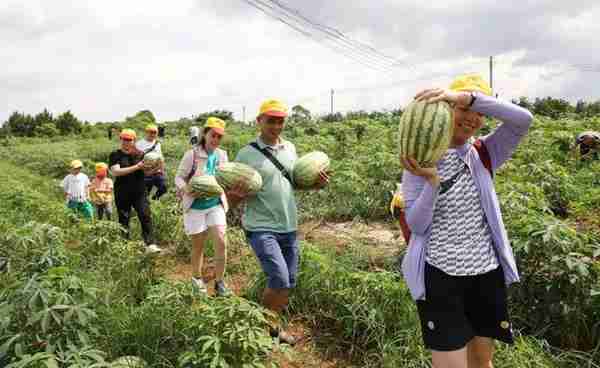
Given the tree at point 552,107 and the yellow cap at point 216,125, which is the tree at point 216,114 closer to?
the tree at point 552,107

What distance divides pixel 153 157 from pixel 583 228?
15.3 ft

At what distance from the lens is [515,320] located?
321 cm

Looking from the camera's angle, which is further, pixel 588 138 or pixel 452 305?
pixel 588 138

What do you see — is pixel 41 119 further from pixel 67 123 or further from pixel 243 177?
pixel 243 177

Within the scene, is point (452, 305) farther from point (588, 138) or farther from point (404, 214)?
point (588, 138)

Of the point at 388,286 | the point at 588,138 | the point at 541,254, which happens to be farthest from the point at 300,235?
the point at 588,138

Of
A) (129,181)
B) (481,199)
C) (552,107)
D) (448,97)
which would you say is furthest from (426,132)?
(552,107)

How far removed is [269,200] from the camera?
124 inches

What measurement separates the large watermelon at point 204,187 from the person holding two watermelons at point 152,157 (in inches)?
66.4

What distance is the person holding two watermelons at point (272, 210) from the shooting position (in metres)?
3.06

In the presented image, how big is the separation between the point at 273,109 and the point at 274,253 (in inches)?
35.2

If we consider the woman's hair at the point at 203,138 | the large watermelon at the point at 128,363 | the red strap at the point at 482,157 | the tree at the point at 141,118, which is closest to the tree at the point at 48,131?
the tree at the point at 141,118

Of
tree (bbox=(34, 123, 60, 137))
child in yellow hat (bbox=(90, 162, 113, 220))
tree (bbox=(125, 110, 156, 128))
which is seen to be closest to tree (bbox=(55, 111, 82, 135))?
tree (bbox=(34, 123, 60, 137))

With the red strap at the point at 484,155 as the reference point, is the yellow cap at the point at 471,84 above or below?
above
